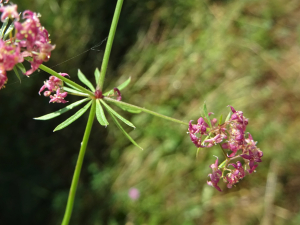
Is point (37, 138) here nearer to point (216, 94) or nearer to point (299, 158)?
point (216, 94)

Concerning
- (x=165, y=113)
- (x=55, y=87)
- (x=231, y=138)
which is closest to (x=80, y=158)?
(x=55, y=87)

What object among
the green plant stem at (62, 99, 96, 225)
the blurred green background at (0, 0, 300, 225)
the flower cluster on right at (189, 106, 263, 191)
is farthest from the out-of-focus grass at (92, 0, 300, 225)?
the green plant stem at (62, 99, 96, 225)

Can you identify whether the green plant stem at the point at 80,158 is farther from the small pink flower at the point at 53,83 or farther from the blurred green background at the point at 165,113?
the blurred green background at the point at 165,113

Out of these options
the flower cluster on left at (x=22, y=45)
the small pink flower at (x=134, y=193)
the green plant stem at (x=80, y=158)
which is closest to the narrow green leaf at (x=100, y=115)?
the green plant stem at (x=80, y=158)

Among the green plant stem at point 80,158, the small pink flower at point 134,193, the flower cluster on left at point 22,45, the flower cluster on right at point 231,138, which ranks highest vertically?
the flower cluster on left at point 22,45

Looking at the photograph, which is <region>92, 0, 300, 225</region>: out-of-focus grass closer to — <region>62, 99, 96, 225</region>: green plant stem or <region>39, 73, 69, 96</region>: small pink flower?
<region>62, 99, 96, 225</region>: green plant stem

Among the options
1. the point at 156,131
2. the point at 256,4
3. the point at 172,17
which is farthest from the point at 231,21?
the point at 156,131
